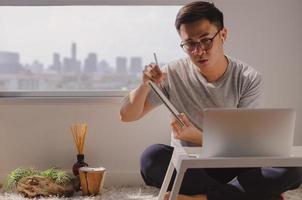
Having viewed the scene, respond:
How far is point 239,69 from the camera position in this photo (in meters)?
1.92

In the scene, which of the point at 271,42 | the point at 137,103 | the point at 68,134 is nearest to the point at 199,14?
the point at 137,103

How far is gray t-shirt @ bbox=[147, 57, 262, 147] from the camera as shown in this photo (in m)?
1.88

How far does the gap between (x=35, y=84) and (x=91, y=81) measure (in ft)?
1.00

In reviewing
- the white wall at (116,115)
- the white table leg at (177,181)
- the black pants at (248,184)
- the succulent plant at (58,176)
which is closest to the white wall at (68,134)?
the white wall at (116,115)

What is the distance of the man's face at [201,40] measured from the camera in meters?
1.75

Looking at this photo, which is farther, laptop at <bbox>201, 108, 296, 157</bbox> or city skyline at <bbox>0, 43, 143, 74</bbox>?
city skyline at <bbox>0, 43, 143, 74</bbox>

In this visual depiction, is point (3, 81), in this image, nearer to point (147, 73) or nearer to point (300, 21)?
point (147, 73)

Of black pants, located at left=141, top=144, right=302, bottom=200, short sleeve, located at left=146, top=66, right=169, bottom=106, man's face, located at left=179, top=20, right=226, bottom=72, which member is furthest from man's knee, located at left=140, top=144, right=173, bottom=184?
man's face, located at left=179, top=20, right=226, bottom=72

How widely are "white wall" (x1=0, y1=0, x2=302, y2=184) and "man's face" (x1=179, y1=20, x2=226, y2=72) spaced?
715 millimetres

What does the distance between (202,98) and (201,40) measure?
272 mm

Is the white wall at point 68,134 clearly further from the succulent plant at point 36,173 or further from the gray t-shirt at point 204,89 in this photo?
the gray t-shirt at point 204,89

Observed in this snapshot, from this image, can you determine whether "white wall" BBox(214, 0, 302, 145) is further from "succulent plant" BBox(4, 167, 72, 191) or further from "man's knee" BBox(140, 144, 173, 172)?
"succulent plant" BBox(4, 167, 72, 191)

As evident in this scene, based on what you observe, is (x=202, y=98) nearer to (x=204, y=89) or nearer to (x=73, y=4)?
(x=204, y=89)

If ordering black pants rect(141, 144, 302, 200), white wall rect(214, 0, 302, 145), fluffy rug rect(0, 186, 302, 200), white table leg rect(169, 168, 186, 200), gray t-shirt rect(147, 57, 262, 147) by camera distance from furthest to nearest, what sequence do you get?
1. white wall rect(214, 0, 302, 145)
2. fluffy rug rect(0, 186, 302, 200)
3. gray t-shirt rect(147, 57, 262, 147)
4. black pants rect(141, 144, 302, 200)
5. white table leg rect(169, 168, 186, 200)
